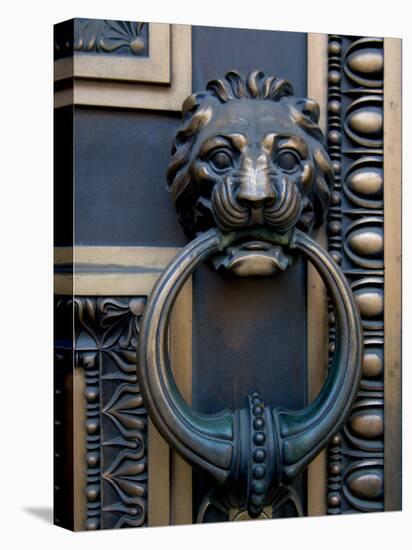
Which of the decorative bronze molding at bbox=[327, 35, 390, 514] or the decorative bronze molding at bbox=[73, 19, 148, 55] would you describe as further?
the decorative bronze molding at bbox=[327, 35, 390, 514]

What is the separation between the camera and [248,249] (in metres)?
2.46

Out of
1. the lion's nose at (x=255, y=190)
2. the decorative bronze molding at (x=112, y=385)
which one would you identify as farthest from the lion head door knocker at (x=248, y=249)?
the decorative bronze molding at (x=112, y=385)

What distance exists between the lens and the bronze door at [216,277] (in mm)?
2416

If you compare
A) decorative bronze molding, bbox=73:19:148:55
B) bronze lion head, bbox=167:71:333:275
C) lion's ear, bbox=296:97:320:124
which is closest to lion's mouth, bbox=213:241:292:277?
bronze lion head, bbox=167:71:333:275

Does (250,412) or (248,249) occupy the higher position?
(248,249)

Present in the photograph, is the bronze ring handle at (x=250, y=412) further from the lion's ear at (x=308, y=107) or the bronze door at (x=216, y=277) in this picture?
the lion's ear at (x=308, y=107)

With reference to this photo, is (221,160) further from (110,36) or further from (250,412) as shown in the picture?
(250,412)

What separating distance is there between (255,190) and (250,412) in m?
0.38

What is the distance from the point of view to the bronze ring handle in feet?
7.73

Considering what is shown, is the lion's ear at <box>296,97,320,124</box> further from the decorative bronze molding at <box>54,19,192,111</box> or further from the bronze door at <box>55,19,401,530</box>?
the decorative bronze molding at <box>54,19,192,111</box>

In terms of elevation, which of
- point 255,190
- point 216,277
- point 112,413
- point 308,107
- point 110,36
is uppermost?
point 110,36

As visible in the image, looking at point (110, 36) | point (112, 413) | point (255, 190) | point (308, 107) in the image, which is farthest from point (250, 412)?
point (110, 36)

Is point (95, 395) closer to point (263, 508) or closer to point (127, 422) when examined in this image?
point (127, 422)

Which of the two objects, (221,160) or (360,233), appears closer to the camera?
(221,160)
